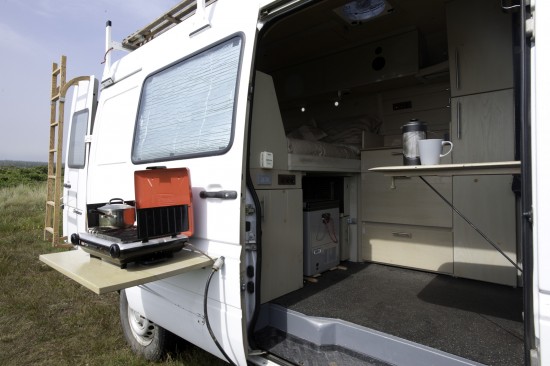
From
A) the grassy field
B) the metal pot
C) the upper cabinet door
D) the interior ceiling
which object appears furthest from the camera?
the interior ceiling

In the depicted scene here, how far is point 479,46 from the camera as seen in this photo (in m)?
2.72

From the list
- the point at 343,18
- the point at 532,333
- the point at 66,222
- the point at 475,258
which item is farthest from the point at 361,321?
the point at 66,222

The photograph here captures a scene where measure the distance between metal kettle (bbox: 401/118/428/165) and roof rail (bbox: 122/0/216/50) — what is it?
1423mm

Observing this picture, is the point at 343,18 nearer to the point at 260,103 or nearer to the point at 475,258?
the point at 260,103

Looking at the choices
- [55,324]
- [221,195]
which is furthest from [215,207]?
[55,324]

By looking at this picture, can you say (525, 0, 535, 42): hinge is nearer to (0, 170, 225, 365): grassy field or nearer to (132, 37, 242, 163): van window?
(132, 37, 242, 163): van window

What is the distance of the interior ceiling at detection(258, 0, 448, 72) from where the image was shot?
3.08 metres

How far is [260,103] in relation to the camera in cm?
213

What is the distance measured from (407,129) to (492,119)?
4.99ft

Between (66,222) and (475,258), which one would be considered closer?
(475,258)

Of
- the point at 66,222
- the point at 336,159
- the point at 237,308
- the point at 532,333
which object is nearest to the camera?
the point at 532,333

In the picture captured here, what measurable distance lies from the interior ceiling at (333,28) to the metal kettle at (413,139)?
5.71ft

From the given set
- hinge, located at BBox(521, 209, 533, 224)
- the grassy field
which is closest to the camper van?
hinge, located at BBox(521, 209, 533, 224)

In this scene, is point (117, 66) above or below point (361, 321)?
above
